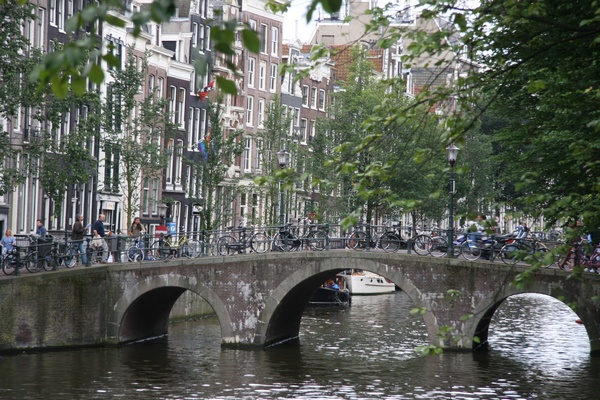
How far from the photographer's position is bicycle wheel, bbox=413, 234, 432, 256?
32.6 m

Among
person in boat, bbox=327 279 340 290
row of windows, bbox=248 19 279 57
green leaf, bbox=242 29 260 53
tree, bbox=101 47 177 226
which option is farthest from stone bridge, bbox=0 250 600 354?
row of windows, bbox=248 19 279 57

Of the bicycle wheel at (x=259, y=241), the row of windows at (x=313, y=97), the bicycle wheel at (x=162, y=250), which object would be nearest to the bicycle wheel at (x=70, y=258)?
the bicycle wheel at (x=162, y=250)

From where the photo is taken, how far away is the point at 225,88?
5.35 m

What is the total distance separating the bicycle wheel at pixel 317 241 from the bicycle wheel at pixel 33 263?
756cm

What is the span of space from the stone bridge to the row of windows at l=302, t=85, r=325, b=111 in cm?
3443

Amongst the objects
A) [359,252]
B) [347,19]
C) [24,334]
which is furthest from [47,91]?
[347,19]

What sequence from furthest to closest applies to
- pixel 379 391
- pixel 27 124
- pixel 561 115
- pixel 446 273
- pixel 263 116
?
pixel 263 116
pixel 27 124
pixel 446 273
pixel 379 391
pixel 561 115

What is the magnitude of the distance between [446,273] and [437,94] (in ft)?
68.4

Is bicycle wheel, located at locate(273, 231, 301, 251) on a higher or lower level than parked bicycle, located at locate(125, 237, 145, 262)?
higher

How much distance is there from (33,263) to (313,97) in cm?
3929

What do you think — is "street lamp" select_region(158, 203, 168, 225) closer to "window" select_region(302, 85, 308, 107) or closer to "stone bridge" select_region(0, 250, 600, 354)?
"stone bridge" select_region(0, 250, 600, 354)

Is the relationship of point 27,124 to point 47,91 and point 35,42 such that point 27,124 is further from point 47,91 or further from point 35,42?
point 47,91

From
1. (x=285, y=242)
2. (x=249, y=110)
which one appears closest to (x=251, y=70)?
(x=249, y=110)

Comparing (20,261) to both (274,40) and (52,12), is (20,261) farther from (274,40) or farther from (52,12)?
(274,40)
